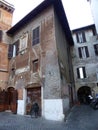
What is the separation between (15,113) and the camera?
10.3 m

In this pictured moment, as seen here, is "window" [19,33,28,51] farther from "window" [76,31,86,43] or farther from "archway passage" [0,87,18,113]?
"window" [76,31,86,43]

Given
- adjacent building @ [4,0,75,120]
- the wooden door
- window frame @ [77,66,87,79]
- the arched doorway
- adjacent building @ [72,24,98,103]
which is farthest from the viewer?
window frame @ [77,66,87,79]

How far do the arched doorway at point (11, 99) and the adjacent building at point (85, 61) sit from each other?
857 centimetres

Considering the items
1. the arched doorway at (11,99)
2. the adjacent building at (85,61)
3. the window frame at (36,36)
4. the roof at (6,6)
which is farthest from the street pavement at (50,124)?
the roof at (6,6)

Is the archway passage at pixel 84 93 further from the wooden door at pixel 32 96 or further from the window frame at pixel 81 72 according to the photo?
the wooden door at pixel 32 96

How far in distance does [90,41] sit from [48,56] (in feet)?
33.7

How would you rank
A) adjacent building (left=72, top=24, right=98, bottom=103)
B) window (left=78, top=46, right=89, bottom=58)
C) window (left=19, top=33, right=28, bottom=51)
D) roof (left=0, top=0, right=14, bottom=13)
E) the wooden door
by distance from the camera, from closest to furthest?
the wooden door, window (left=19, top=33, right=28, bottom=51), roof (left=0, top=0, right=14, bottom=13), adjacent building (left=72, top=24, right=98, bottom=103), window (left=78, top=46, right=89, bottom=58)

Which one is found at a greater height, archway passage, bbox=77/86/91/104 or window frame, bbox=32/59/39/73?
window frame, bbox=32/59/39/73

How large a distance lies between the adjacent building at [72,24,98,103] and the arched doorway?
8.57 m

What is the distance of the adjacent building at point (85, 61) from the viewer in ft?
51.8

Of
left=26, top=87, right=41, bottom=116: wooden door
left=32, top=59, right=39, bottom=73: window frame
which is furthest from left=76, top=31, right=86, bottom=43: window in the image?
left=26, top=87, right=41, bottom=116: wooden door

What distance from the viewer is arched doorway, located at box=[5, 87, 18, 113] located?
35.0ft

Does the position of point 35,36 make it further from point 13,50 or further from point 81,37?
point 81,37

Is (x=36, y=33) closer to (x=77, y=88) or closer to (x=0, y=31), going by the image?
(x=0, y=31)
